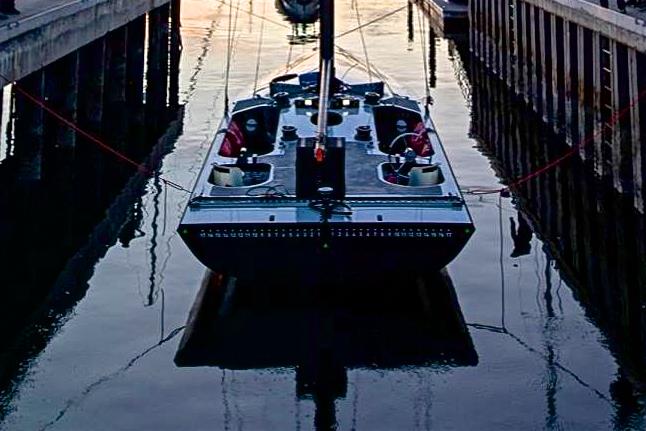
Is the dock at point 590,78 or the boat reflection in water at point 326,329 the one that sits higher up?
the dock at point 590,78

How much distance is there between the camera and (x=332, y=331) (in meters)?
18.4

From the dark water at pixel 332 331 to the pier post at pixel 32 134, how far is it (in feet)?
4.45

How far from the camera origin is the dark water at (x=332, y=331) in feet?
50.6

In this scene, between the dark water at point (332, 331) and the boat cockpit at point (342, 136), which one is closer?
the dark water at point (332, 331)

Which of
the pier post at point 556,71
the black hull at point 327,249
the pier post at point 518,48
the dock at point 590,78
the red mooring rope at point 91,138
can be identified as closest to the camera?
the black hull at point 327,249

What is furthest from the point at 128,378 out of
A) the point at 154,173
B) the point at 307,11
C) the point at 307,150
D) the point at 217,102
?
the point at 307,11

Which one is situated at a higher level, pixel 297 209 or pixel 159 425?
pixel 297 209

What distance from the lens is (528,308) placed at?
19.8 meters

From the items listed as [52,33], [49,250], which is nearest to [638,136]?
[49,250]

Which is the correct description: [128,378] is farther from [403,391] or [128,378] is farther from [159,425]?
[403,391]

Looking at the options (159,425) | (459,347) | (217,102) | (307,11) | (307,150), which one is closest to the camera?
(159,425)

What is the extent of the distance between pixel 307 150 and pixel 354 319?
299 cm

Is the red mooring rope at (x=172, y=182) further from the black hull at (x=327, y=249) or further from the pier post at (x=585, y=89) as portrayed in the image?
the black hull at (x=327, y=249)

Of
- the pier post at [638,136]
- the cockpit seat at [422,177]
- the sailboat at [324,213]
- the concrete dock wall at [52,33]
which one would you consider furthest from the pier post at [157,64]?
the cockpit seat at [422,177]
